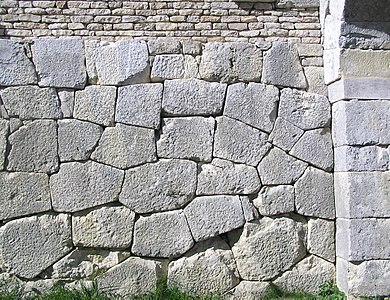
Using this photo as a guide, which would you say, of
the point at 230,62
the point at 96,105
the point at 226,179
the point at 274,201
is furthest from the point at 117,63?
the point at 274,201

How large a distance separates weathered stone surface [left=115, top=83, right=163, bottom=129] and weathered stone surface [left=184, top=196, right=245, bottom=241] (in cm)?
81

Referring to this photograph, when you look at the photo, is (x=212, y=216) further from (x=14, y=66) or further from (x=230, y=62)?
(x=14, y=66)

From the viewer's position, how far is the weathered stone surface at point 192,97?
4746 mm

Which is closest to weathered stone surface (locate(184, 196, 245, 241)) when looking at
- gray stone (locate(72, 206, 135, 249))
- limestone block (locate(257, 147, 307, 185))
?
limestone block (locate(257, 147, 307, 185))

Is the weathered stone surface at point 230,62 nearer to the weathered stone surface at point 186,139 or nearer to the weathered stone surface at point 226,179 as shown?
the weathered stone surface at point 186,139

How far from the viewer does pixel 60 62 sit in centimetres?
471

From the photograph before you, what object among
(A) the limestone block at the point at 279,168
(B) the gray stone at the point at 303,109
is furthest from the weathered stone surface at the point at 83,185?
(B) the gray stone at the point at 303,109

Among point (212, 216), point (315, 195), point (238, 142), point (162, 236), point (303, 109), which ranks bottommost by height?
point (162, 236)

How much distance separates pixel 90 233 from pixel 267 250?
1594mm

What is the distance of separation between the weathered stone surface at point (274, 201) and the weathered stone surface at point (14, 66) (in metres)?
2.31

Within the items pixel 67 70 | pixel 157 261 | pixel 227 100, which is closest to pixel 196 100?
pixel 227 100

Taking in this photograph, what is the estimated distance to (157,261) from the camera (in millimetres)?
4676

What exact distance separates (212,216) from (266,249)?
0.57 metres

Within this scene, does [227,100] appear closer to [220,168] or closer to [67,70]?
[220,168]
